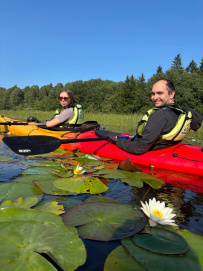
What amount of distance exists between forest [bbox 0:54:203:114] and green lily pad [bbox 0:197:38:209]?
33062 mm

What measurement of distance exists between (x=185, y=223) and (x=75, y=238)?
903 millimetres

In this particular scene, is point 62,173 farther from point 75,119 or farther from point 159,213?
point 75,119

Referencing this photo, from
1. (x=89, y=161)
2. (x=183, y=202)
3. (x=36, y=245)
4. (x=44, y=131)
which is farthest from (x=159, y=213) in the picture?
(x=44, y=131)

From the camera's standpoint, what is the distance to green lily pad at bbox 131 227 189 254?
1036mm

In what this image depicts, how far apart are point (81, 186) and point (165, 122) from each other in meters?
1.53

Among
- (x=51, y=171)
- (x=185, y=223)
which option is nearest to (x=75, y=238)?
(x=185, y=223)

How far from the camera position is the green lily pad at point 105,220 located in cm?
120

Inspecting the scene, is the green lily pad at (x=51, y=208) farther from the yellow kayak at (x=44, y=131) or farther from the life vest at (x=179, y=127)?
the yellow kayak at (x=44, y=131)

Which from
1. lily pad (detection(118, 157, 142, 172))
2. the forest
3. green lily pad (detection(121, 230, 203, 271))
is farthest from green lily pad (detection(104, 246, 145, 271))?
the forest

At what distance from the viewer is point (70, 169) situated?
9.00 ft

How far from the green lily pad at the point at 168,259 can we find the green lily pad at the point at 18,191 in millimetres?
987

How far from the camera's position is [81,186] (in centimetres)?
192

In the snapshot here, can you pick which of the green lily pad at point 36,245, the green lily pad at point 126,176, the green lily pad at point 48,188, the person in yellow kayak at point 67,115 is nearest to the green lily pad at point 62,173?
the green lily pad at point 48,188

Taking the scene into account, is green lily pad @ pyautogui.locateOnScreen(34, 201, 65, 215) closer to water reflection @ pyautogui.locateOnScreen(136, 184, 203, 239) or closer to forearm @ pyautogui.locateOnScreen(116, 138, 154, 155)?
water reflection @ pyautogui.locateOnScreen(136, 184, 203, 239)
